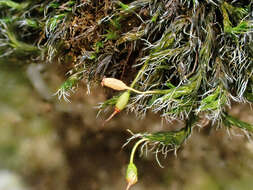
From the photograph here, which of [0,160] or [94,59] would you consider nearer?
[94,59]

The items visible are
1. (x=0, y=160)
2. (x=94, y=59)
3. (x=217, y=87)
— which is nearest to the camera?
(x=217, y=87)

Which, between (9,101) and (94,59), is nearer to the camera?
(94,59)

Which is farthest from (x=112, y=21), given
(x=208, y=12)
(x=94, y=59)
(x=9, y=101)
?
(x=9, y=101)

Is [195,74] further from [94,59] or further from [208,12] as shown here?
[94,59]

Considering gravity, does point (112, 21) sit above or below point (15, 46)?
above

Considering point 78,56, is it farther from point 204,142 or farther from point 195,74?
point 204,142

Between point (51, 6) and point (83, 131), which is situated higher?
point (51, 6)

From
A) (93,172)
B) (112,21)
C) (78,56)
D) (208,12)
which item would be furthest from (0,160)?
(208,12)

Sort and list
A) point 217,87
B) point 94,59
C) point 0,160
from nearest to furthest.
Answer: point 217,87 → point 94,59 → point 0,160

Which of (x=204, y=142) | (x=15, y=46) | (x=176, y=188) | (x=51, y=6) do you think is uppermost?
(x=51, y=6)
